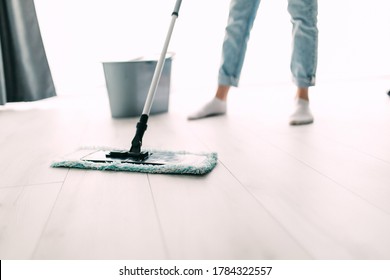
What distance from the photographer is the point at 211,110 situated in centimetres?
181

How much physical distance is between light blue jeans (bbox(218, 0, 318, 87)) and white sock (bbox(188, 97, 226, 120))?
9cm

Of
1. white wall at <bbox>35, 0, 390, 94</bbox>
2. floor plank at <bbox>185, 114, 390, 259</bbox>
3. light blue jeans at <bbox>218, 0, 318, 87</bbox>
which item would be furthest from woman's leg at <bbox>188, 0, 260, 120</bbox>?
white wall at <bbox>35, 0, 390, 94</bbox>

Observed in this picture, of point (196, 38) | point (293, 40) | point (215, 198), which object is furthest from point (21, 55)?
point (215, 198)

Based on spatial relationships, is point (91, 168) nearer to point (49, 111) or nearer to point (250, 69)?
point (49, 111)

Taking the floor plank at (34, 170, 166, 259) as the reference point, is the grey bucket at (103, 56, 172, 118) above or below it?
above

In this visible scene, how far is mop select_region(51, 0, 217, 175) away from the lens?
968 millimetres

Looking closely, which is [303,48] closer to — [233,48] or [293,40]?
[293,40]

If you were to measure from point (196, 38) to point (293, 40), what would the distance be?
1304mm

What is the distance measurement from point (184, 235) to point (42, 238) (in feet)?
0.75

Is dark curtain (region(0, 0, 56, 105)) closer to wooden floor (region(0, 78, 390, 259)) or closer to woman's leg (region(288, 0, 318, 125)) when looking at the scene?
wooden floor (region(0, 78, 390, 259))

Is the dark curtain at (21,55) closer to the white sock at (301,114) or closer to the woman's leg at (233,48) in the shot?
the woman's leg at (233,48)

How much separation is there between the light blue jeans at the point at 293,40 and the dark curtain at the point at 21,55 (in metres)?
1.02

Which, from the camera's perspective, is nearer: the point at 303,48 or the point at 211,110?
the point at 303,48

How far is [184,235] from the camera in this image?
0.65 meters
